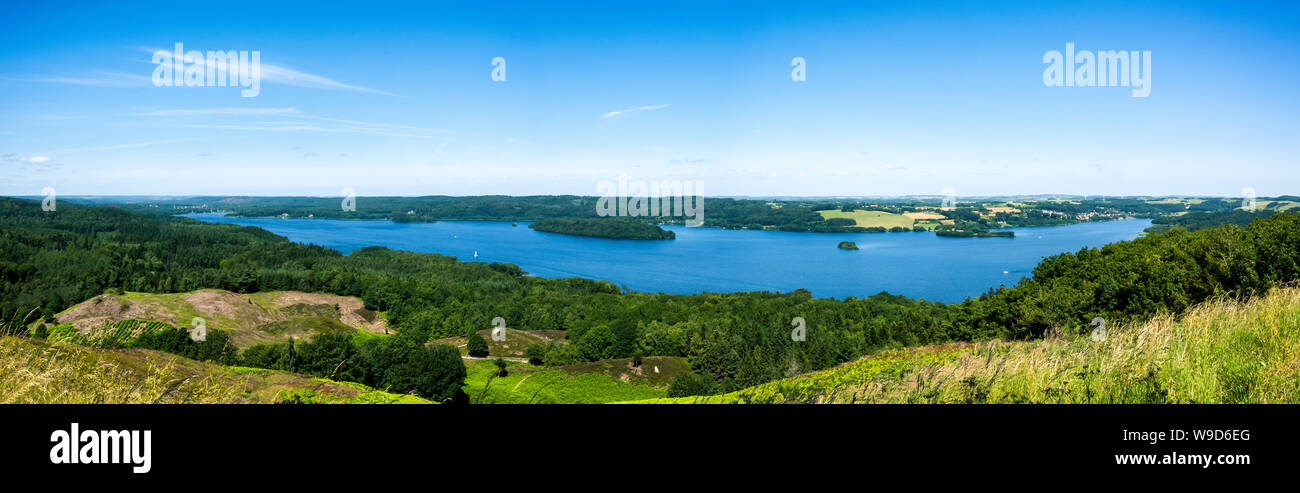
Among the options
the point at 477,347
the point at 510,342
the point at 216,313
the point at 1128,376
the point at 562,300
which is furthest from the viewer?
the point at 562,300

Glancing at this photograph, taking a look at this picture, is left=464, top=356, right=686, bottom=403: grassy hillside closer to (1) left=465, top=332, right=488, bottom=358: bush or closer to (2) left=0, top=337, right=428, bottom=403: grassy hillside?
(1) left=465, top=332, right=488, bottom=358: bush

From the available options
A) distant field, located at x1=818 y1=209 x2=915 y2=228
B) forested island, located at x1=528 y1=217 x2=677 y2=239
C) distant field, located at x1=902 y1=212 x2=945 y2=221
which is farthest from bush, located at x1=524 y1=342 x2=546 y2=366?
distant field, located at x1=902 y1=212 x2=945 y2=221

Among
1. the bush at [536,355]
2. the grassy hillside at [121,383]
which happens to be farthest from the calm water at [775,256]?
the grassy hillside at [121,383]

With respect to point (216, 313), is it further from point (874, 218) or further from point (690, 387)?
point (874, 218)

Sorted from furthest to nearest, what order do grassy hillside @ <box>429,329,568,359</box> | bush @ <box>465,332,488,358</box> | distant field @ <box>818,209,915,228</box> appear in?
distant field @ <box>818,209,915,228</box> < grassy hillside @ <box>429,329,568,359</box> < bush @ <box>465,332,488,358</box>

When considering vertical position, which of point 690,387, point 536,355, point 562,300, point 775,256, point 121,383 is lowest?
point 536,355

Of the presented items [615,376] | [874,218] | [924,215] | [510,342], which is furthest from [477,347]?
[924,215]
